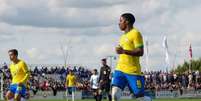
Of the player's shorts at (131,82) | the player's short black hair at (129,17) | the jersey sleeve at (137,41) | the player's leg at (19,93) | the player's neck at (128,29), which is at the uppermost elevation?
the player's short black hair at (129,17)

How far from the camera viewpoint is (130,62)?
43.8 ft

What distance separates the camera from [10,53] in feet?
61.3

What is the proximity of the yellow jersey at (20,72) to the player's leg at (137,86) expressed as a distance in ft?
21.2

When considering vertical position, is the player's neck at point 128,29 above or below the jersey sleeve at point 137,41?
above

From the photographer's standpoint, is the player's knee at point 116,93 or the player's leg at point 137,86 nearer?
the player's leg at point 137,86

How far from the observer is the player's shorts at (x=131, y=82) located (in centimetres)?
1323

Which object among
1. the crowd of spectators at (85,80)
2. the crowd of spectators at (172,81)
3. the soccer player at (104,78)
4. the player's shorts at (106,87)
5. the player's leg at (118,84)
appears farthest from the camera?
the crowd of spectators at (172,81)

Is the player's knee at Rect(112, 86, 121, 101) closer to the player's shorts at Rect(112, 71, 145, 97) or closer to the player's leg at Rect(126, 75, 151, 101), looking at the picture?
the player's shorts at Rect(112, 71, 145, 97)

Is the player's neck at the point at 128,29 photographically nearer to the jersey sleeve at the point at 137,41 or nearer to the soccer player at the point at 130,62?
the soccer player at the point at 130,62

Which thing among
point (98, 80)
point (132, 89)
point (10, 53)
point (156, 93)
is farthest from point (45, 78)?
point (132, 89)

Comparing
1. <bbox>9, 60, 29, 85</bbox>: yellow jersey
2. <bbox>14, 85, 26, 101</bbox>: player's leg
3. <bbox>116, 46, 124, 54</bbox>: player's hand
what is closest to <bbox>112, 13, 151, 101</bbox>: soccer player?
<bbox>116, 46, 124, 54</bbox>: player's hand

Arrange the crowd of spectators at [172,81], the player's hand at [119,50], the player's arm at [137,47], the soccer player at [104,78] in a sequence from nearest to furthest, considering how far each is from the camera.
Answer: the player's hand at [119,50], the player's arm at [137,47], the soccer player at [104,78], the crowd of spectators at [172,81]

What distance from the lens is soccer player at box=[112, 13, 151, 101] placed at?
13141 millimetres

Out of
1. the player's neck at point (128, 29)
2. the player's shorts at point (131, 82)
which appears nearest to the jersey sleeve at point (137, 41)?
the player's neck at point (128, 29)
